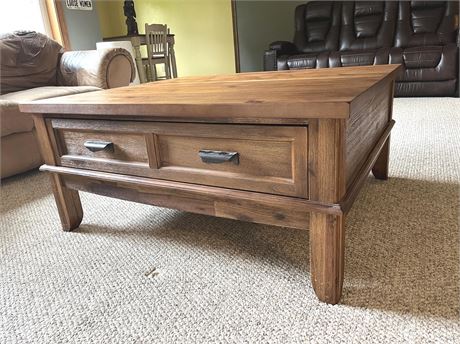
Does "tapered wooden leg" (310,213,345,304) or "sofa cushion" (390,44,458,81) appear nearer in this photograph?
"tapered wooden leg" (310,213,345,304)

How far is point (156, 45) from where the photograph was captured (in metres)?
3.71

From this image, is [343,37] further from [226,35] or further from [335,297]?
[335,297]

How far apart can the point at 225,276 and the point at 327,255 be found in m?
0.30

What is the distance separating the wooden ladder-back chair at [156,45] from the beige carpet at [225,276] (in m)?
2.54

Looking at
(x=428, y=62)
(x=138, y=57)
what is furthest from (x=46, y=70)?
(x=428, y=62)

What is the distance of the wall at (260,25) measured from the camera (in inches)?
167

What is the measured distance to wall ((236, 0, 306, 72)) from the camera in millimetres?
4230

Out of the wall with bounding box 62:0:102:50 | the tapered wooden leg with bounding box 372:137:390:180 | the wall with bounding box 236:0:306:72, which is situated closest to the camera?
the tapered wooden leg with bounding box 372:137:390:180

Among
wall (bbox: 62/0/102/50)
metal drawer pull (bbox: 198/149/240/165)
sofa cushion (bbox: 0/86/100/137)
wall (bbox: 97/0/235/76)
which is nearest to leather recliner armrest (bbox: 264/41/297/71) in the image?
wall (bbox: 97/0/235/76)

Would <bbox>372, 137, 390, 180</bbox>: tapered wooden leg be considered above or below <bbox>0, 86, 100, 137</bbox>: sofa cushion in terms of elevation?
below

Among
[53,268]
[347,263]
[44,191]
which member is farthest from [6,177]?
[347,263]

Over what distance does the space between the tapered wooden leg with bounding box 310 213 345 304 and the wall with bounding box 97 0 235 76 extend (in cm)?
409

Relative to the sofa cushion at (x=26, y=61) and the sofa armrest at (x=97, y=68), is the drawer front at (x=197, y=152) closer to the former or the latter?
the sofa armrest at (x=97, y=68)

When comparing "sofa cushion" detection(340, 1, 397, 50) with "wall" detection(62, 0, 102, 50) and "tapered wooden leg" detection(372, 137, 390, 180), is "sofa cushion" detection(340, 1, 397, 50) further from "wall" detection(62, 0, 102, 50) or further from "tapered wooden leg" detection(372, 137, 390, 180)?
"wall" detection(62, 0, 102, 50)
